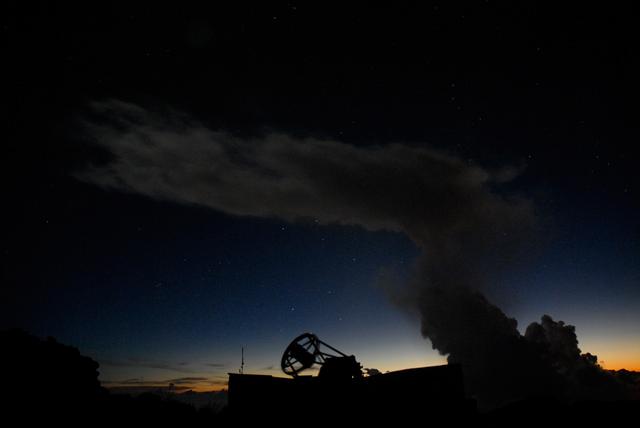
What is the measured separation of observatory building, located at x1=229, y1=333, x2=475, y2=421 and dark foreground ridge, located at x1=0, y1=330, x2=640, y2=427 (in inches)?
2.1

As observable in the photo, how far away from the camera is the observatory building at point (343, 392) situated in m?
20.3

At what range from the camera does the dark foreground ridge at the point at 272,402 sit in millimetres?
20469

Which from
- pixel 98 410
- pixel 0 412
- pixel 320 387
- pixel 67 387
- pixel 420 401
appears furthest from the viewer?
pixel 67 387

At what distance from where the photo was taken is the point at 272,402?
2217cm

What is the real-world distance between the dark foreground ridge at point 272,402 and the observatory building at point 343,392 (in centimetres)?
5

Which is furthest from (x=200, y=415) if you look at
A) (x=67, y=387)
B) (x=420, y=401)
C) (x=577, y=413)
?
(x=577, y=413)

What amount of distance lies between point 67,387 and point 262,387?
25488 millimetres

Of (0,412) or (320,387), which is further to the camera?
(0,412)

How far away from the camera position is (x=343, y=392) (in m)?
21.3

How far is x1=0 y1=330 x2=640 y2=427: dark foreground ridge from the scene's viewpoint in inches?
806

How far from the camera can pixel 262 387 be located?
22.7 m

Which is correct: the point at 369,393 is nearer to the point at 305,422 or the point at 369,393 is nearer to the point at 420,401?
the point at 420,401

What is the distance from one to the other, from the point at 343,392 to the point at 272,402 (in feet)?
15.5

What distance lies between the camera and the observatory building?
798 inches
